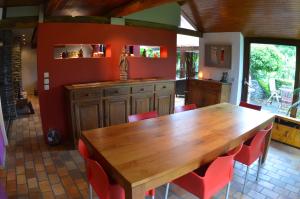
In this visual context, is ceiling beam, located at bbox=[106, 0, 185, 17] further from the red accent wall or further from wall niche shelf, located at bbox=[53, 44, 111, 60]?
wall niche shelf, located at bbox=[53, 44, 111, 60]

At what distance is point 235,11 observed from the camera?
A: 461 centimetres

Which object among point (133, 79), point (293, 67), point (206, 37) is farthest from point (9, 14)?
point (293, 67)

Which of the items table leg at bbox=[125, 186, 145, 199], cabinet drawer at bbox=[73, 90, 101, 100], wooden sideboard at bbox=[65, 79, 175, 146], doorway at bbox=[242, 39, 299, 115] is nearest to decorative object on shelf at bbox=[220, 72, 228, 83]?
doorway at bbox=[242, 39, 299, 115]

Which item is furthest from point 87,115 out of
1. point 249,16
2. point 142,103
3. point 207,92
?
point 249,16

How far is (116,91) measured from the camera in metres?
4.29

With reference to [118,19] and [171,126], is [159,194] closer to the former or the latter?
[171,126]

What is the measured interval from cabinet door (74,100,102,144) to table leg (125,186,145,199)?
2.53 m

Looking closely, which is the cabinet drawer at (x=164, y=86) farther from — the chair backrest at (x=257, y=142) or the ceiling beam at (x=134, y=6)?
the chair backrest at (x=257, y=142)

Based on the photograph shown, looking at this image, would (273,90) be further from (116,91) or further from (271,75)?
(116,91)

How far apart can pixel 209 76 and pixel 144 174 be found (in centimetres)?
495

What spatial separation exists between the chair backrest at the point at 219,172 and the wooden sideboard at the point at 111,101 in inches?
99.4

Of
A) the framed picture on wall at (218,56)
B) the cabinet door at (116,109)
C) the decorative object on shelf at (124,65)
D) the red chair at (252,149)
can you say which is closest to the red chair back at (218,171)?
the red chair at (252,149)

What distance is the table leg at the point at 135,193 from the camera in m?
1.66

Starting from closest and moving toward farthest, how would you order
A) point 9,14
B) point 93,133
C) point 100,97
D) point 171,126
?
point 93,133
point 171,126
point 9,14
point 100,97
